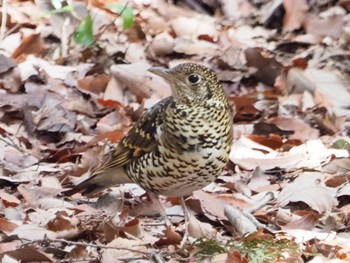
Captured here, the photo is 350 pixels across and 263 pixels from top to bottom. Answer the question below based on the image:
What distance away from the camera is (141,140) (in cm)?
551

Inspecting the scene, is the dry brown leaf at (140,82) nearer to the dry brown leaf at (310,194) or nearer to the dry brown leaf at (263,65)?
the dry brown leaf at (263,65)

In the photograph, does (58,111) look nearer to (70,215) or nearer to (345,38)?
(70,215)

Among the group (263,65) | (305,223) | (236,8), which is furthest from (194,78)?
(236,8)

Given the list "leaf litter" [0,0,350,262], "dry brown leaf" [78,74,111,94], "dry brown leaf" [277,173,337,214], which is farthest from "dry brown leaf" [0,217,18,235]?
"dry brown leaf" [78,74,111,94]

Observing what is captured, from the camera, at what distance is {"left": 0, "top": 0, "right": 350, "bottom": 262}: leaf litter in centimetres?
491

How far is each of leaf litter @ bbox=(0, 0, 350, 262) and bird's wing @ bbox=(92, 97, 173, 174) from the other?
9.3 inches

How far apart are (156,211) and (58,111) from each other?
2.03 metres

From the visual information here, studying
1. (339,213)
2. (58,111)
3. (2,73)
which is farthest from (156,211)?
(2,73)

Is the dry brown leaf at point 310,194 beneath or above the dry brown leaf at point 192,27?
above

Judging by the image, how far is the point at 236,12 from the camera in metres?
10.2

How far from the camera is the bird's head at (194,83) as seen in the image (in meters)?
5.25

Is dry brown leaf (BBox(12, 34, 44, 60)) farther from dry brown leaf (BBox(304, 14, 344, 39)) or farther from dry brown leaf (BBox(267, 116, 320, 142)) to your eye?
dry brown leaf (BBox(304, 14, 344, 39))

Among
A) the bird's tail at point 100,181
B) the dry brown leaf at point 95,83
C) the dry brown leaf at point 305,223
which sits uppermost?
the dry brown leaf at point 305,223

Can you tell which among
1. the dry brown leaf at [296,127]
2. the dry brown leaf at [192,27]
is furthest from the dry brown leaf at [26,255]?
the dry brown leaf at [192,27]
